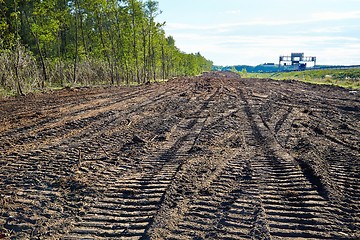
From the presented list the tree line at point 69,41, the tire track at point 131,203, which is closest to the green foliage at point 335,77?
the tree line at point 69,41

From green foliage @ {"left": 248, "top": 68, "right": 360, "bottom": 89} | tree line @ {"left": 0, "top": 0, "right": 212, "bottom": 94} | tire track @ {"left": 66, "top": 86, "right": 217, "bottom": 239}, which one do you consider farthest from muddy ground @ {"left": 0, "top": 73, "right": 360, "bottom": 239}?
green foliage @ {"left": 248, "top": 68, "right": 360, "bottom": 89}

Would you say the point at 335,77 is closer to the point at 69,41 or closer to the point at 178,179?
the point at 69,41

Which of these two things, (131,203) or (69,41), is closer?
(131,203)

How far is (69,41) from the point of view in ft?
132

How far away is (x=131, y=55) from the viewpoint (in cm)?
3672

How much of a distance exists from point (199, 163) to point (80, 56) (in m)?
29.2

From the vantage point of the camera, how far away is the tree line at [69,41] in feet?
65.0

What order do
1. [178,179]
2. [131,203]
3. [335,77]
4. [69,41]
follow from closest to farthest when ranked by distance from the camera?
[131,203] < [178,179] < [69,41] < [335,77]

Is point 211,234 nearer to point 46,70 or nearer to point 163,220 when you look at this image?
point 163,220

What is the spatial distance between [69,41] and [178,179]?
40.0 metres

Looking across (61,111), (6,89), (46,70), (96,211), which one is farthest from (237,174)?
(46,70)

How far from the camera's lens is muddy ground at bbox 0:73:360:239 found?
3.94 metres

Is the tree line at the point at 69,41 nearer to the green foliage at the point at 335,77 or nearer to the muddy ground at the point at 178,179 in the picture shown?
the muddy ground at the point at 178,179

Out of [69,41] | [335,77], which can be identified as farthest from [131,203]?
[335,77]
